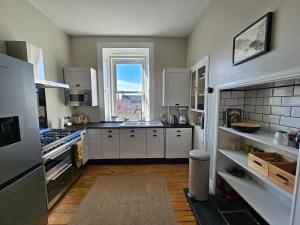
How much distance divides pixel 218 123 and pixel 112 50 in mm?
2968

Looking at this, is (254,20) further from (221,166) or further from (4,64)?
(4,64)

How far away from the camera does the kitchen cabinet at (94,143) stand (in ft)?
10.2

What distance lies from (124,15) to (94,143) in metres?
2.51

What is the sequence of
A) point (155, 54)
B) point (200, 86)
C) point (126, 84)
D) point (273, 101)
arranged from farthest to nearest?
point (126, 84) → point (155, 54) → point (200, 86) → point (273, 101)

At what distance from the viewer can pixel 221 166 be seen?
2045 mm

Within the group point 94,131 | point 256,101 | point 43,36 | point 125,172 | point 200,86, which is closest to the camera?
point 256,101

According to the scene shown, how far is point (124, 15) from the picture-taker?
8.48ft

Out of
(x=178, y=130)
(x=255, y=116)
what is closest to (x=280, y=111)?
(x=255, y=116)

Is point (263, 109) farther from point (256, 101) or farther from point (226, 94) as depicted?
point (226, 94)

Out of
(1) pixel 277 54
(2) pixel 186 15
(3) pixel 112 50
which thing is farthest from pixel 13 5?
(1) pixel 277 54

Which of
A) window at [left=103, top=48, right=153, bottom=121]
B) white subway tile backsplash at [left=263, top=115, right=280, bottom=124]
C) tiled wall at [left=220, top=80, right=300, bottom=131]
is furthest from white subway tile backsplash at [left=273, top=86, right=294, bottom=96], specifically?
window at [left=103, top=48, right=153, bottom=121]

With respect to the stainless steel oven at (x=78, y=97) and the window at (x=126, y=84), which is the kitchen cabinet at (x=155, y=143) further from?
the stainless steel oven at (x=78, y=97)

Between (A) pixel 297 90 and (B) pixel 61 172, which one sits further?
(B) pixel 61 172

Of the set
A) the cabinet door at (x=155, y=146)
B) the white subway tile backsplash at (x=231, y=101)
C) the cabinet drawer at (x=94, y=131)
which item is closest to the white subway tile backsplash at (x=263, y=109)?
the white subway tile backsplash at (x=231, y=101)
